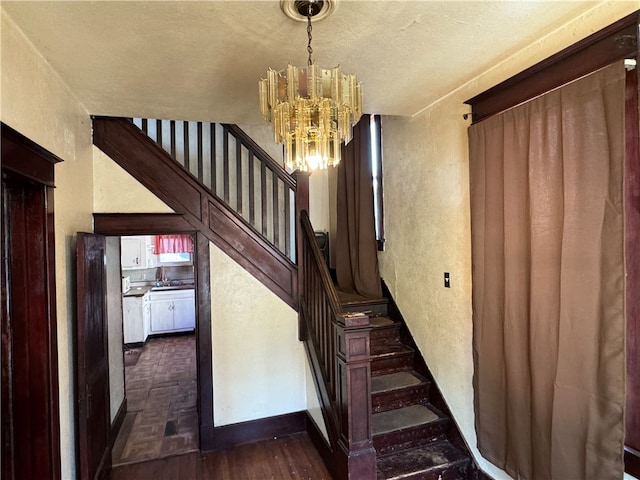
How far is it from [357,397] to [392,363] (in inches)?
36.2

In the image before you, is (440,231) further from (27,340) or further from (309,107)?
(27,340)

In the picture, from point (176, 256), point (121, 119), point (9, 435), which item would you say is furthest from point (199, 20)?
point (176, 256)

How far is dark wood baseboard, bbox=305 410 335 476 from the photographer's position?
8.75 ft

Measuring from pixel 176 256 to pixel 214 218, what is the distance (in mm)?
4896

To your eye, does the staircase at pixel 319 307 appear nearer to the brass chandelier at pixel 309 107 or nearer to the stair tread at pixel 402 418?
the stair tread at pixel 402 418

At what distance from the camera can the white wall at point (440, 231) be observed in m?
2.40

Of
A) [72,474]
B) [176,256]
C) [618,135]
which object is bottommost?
[72,474]

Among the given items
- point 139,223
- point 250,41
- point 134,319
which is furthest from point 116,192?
point 134,319

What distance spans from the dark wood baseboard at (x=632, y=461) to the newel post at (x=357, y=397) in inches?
49.4

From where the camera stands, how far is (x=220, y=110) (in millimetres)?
2625

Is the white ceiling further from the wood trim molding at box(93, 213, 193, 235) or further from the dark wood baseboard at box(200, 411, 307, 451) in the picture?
the dark wood baseboard at box(200, 411, 307, 451)

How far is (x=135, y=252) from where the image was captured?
700 cm

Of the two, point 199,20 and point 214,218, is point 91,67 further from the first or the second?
point 214,218

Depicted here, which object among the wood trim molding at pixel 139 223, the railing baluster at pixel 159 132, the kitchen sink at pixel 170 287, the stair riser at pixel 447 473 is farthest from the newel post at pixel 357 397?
the kitchen sink at pixel 170 287
